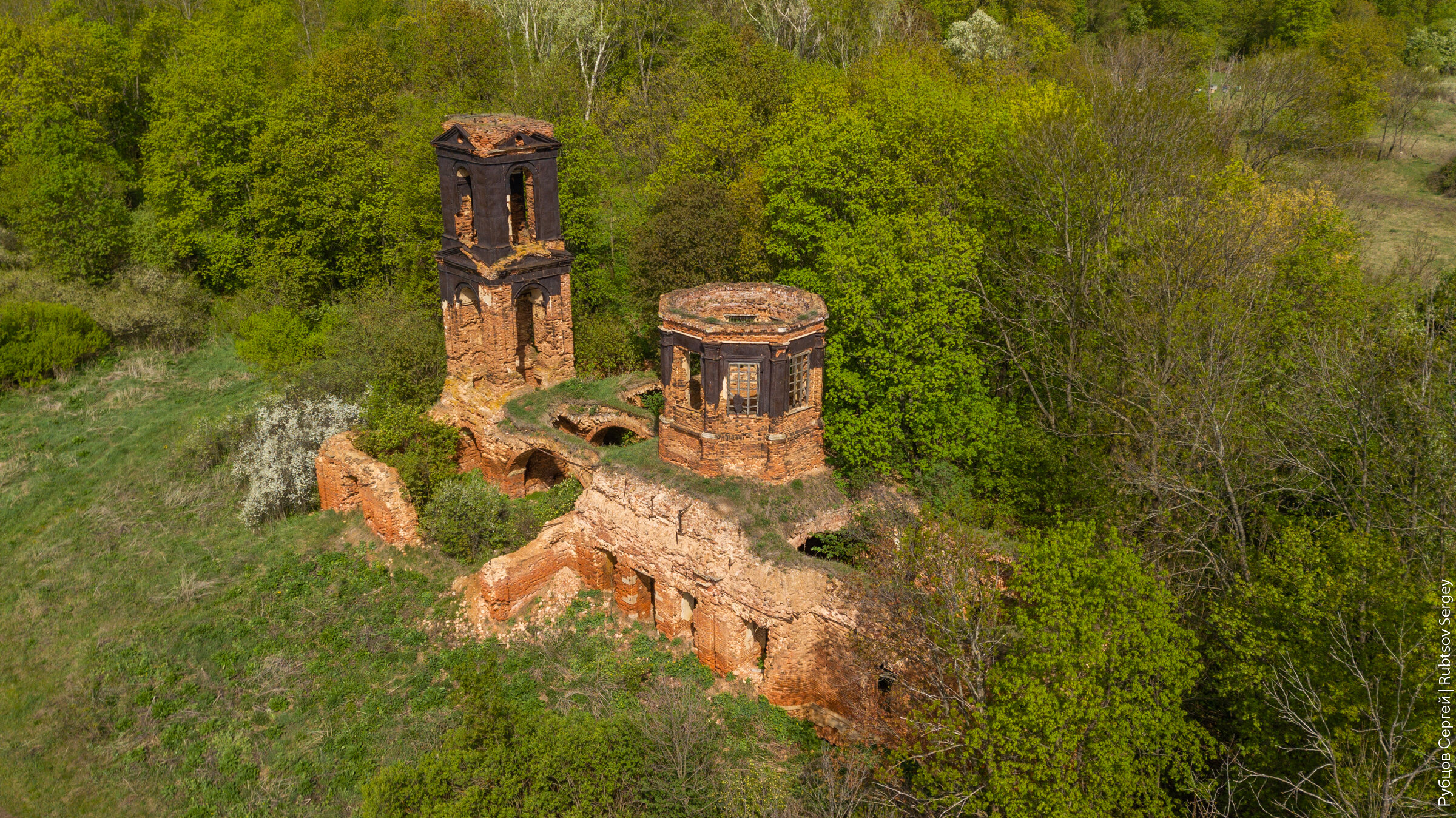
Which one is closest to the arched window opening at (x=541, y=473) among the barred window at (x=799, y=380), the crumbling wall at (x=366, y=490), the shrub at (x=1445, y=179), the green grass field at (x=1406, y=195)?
the crumbling wall at (x=366, y=490)

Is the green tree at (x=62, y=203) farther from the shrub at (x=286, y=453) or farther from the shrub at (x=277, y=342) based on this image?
the shrub at (x=286, y=453)

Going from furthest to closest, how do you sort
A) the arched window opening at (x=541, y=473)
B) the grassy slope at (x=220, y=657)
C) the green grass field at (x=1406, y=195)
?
the green grass field at (x=1406, y=195) → the arched window opening at (x=541, y=473) → the grassy slope at (x=220, y=657)

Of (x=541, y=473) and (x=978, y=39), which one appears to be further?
(x=978, y=39)

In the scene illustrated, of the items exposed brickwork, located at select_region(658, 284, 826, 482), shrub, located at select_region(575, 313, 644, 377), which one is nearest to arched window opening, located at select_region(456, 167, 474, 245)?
shrub, located at select_region(575, 313, 644, 377)

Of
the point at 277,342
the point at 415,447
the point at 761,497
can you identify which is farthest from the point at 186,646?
the point at 277,342

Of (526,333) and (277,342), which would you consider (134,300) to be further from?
(526,333)

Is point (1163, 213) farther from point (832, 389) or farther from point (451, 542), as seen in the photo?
point (451, 542)
